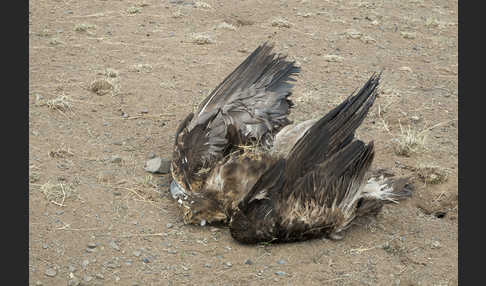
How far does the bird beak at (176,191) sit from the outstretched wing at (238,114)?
20 centimetres

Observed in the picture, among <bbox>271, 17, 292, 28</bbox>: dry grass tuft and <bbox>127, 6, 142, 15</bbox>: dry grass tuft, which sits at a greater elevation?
<bbox>271, 17, 292, 28</bbox>: dry grass tuft

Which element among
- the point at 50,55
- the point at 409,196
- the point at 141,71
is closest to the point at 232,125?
the point at 409,196

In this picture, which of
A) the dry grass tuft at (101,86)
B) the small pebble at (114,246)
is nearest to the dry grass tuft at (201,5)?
the dry grass tuft at (101,86)

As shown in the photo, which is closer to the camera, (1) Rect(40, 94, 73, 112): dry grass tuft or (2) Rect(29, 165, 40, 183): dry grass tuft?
(2) Rect(29, 165, 40, 183): dry grass tuft

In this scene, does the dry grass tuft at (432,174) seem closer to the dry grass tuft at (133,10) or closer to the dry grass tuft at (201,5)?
the dry grass tuft at (201,5)

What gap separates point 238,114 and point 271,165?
60cm

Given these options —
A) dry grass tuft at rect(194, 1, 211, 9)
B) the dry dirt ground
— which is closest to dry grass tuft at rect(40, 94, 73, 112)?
the dry dirt ground

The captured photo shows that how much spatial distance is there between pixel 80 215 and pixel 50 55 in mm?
4215

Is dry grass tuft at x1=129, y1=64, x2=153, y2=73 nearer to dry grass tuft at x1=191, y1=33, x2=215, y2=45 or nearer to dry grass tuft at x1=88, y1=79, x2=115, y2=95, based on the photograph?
dry grass tuft at x1=88, y1=79, x2=115, y2=95

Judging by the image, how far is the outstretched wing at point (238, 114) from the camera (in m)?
4.94

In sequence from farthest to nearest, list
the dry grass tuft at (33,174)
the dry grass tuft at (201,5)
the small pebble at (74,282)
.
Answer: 1. the dry grass tuft at (201,5)
2. the dry grass tuft at (33,174)
3. the small pebble at (74,282)

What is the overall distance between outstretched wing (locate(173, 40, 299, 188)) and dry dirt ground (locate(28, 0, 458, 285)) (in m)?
0.66

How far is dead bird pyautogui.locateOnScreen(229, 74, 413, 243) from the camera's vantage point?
15.0ft

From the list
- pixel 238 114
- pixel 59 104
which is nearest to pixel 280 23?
pixel 59 104
